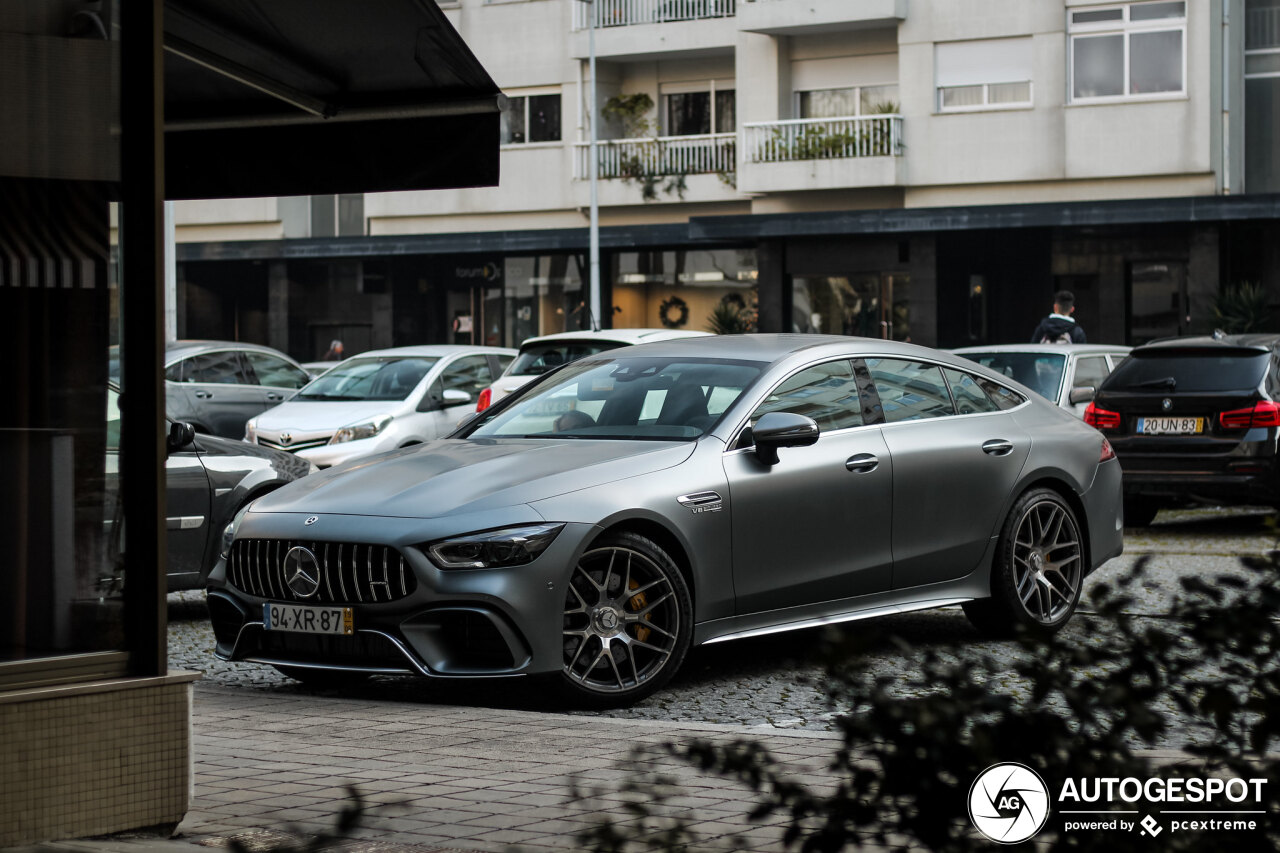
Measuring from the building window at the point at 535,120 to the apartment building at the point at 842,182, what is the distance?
0.05 m

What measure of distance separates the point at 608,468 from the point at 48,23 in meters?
3.34

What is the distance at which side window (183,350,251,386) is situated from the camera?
20572 millimetres

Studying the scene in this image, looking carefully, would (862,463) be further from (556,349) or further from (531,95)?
(531,95)

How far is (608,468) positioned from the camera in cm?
735

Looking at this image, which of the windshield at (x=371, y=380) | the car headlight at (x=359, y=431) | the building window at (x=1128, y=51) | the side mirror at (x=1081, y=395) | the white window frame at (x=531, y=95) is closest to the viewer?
the side mirror at (x=1081, y=395)

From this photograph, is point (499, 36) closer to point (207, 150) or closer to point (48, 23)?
point (207, 150)

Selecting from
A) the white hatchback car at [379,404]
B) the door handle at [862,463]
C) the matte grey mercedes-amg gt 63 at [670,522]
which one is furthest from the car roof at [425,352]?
the door handle at [862,463]

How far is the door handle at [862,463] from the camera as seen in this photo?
817 centimetres

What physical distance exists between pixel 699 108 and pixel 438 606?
115ft

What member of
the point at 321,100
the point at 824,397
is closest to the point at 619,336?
the point at 824,397

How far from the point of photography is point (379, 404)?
1811 centimetres

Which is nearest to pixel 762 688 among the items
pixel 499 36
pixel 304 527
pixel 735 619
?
pixel 735 619

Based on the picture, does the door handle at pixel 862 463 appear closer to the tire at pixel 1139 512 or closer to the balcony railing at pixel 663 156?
the tire at pixel 1139 512

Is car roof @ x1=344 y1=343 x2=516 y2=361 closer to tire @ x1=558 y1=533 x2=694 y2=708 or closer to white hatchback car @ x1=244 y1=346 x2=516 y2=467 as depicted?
white hatchback car @ x1=244 y1=346 x2=516 y2=467
